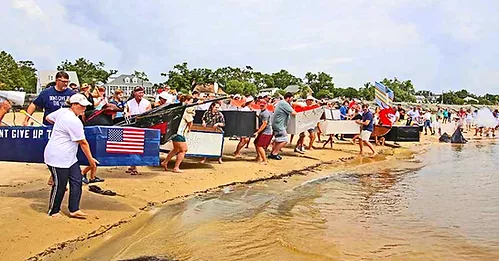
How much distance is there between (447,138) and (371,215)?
19926 millimetres

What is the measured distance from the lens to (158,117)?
9.37 m

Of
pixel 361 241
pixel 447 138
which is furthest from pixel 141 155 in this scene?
pixel 447 138

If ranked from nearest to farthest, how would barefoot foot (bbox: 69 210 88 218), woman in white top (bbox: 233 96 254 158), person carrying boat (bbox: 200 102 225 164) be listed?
barefoot foot (bbox: 69 210 88 218)
person carrying boat (bbox: 200 102 225 164)
woman in white top (bbox: 233 96 254 158)

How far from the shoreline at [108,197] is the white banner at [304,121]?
32.7 inches

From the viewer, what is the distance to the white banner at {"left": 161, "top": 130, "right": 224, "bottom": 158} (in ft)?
36.8

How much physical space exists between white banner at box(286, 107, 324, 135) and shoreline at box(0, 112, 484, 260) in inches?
32.7

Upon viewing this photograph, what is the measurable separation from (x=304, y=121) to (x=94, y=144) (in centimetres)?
877

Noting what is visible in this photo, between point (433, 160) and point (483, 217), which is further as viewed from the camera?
point (433, 160)

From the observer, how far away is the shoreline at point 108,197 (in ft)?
19.1

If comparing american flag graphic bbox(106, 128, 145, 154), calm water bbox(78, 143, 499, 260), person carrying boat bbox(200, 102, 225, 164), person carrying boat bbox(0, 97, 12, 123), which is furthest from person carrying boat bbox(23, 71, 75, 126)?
person carrying boat bbox(200, 102, 225, 164)

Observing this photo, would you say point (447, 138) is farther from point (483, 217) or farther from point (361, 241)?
point (361, 241)

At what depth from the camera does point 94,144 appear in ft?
23.4

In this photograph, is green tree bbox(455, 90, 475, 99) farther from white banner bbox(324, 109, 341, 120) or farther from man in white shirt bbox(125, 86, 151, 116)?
man in white shirt bbox(125, 86, 151, 116)

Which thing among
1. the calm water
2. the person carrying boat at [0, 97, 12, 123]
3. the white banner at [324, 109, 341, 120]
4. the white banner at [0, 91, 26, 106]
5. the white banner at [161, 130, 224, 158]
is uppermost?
the white banner at [324, 109, 341, 120]
